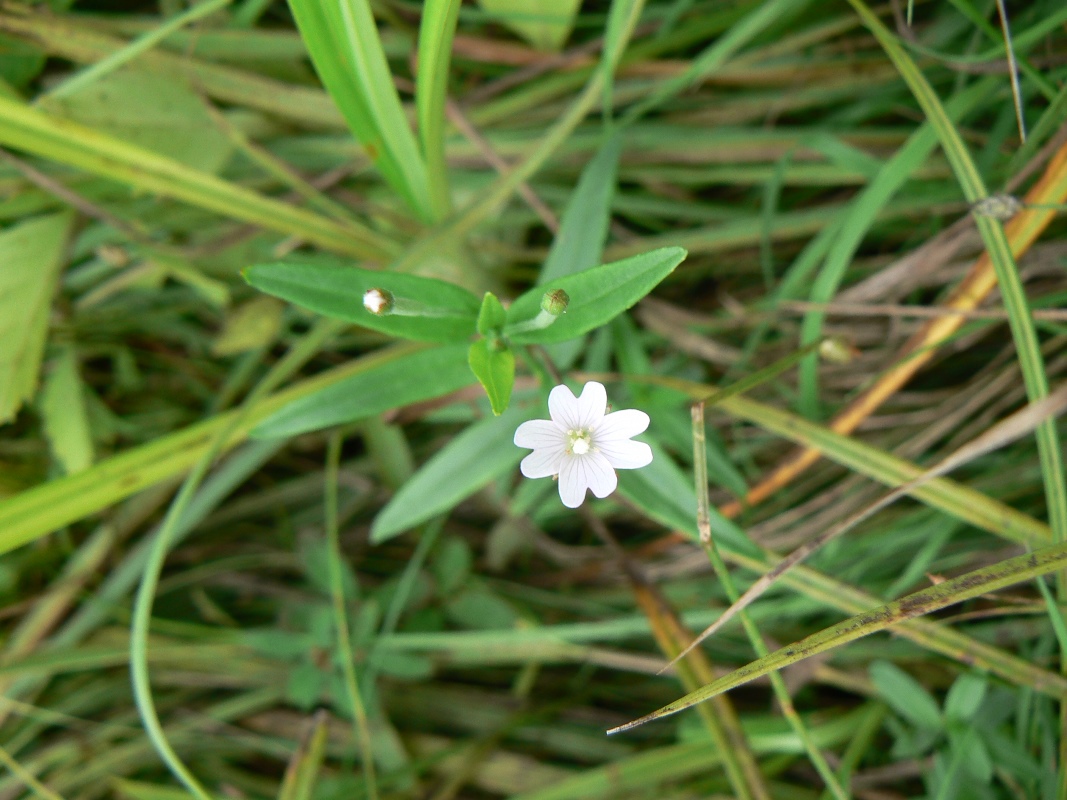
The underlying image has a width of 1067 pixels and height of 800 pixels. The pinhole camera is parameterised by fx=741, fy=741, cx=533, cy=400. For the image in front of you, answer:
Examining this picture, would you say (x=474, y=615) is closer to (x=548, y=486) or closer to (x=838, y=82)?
(x=548, y=486)

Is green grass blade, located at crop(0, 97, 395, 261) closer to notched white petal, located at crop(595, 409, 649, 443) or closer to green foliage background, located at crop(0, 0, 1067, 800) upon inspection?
green foliage background, located at crop(0, 0, 1067, 800)

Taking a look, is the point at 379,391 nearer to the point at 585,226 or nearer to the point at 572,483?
the point at 572,483

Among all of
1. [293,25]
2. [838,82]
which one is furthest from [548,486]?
[293,25]

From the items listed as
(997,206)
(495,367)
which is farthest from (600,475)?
(997,206)

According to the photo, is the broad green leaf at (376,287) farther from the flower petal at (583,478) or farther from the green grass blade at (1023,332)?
the green grass blade at (1023,332)

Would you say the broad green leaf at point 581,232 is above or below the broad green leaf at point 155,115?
below

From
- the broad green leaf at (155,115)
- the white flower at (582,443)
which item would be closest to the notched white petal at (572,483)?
the white flower at (582,443)

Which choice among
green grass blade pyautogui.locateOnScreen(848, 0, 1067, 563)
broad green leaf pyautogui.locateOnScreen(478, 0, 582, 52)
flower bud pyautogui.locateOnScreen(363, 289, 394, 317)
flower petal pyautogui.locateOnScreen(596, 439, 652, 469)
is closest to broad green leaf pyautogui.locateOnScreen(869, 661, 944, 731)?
green grass blade pyautogui.locateOnScreen(848, 0, 1067, 563)
